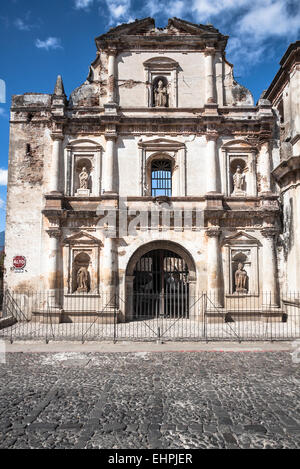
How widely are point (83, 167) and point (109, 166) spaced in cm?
154

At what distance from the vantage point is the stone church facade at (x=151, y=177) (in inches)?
643

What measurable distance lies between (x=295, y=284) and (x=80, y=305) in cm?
973

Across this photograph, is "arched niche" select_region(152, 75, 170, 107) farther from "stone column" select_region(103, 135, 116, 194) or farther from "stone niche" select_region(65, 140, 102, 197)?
"stone niche" select_region(65, 140, 102, 197)

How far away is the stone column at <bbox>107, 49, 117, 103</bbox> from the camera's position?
1733 cm

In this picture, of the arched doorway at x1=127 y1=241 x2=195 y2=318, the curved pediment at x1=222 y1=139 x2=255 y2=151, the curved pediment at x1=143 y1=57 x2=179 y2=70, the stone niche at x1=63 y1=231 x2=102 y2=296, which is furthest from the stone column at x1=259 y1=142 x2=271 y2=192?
the stone niche at x1=63 y1=231 x2=102 y2=296

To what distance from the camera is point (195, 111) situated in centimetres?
1738

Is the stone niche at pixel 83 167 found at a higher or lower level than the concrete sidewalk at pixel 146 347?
higher

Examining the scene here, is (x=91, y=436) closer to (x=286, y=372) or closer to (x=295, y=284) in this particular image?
(x=286, y=372)

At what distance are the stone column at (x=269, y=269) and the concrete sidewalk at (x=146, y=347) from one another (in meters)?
4.50

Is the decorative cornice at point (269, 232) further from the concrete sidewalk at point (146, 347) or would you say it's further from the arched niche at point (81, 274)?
the arched niche at point (81, 274)

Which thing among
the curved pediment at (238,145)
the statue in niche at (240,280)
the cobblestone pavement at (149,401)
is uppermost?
the curved pediment at (238,145)

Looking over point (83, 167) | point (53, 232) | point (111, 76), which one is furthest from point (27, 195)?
point (111, 76)

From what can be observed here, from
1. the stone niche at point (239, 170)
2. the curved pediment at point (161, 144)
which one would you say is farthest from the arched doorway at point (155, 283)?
the curved pediment at point (161, 144)

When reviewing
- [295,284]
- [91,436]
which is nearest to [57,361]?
[91,436]
